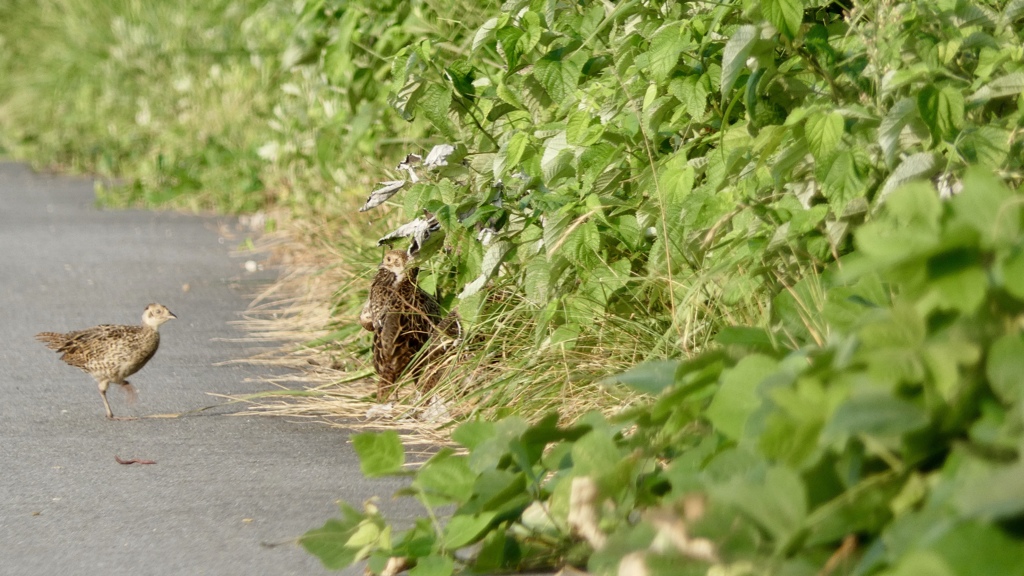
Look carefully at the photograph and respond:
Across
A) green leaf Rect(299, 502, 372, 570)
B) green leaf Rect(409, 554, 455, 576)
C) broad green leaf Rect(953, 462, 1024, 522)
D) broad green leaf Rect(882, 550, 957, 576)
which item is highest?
broad green leaf Rect(953, 462, 1024, 522)

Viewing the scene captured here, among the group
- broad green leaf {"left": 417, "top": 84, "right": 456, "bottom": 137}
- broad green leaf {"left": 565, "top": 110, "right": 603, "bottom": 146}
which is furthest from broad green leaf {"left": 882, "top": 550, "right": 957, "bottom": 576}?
broad green leaf {"left": 417, "top": 84, "right": 456, "bottom": 137}

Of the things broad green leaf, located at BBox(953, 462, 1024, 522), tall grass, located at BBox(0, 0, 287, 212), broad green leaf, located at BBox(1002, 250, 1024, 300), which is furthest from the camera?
tall grass, located at BBox(0, 0, 287, 212)

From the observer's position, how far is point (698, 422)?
315 centimetres

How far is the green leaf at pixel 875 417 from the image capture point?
224 centimetres

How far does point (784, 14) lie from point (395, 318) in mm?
2164

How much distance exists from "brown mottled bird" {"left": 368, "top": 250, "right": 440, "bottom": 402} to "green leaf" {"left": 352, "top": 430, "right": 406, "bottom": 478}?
6.39ft

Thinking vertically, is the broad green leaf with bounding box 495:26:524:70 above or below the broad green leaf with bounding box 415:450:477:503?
above

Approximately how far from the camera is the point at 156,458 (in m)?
4.48

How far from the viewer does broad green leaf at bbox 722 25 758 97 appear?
11.9 ft

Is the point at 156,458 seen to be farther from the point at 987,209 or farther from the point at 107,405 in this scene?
the point at 987,209

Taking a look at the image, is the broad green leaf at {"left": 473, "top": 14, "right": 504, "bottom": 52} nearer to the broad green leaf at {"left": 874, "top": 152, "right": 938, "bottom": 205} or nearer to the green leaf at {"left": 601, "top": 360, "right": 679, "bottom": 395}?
the broad green leaf at {"left": 874, "top": 152, "right": 938, "bottom": 205}

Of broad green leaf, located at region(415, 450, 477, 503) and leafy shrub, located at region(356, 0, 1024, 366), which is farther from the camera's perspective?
leafy shrub, located at region(356, 0, 1024, 366)

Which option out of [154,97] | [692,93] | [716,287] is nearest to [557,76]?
[692,93]

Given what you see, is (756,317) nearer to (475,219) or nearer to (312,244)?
(475,219)
